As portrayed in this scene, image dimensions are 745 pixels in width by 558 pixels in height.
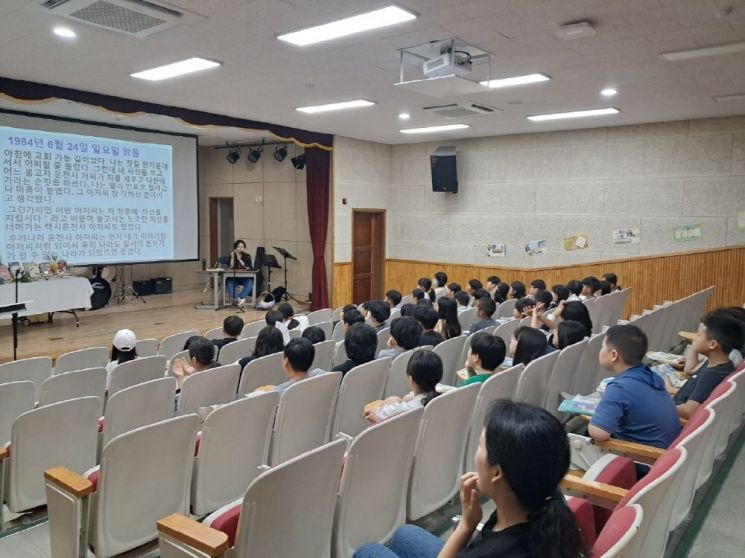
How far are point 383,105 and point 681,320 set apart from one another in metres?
4.47

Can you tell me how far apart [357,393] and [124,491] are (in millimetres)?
1497

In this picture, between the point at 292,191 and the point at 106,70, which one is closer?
the point at 106,70

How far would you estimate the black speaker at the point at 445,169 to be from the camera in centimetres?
1048

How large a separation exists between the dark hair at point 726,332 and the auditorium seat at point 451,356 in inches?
65.8

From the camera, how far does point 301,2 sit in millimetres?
3793

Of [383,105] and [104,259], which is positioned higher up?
[383,105]

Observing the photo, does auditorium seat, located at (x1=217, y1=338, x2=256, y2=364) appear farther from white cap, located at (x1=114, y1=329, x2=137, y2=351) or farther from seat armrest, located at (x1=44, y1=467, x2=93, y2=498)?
seat armrest, located at (x1=44, y1=467, x2=93, y2=498)

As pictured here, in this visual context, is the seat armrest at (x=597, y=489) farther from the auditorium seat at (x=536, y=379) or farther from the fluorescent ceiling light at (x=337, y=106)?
the fluorescent ceiling light at (x=337, y=106)

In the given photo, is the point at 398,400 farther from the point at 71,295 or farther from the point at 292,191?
the point at 292,191

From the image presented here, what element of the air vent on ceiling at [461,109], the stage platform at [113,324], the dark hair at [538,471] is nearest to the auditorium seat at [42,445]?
the dark hair at [538,471]

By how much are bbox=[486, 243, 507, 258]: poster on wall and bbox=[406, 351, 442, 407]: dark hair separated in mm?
7839

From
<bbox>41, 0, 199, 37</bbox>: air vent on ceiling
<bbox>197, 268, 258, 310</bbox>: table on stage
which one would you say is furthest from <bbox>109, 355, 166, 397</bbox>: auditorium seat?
<bbox>197, 268, 258, 310</bbox>: table on stage

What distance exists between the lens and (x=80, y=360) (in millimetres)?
4551

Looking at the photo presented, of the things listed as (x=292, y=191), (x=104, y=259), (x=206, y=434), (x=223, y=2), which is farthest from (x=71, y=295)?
(x=206, y=434)
